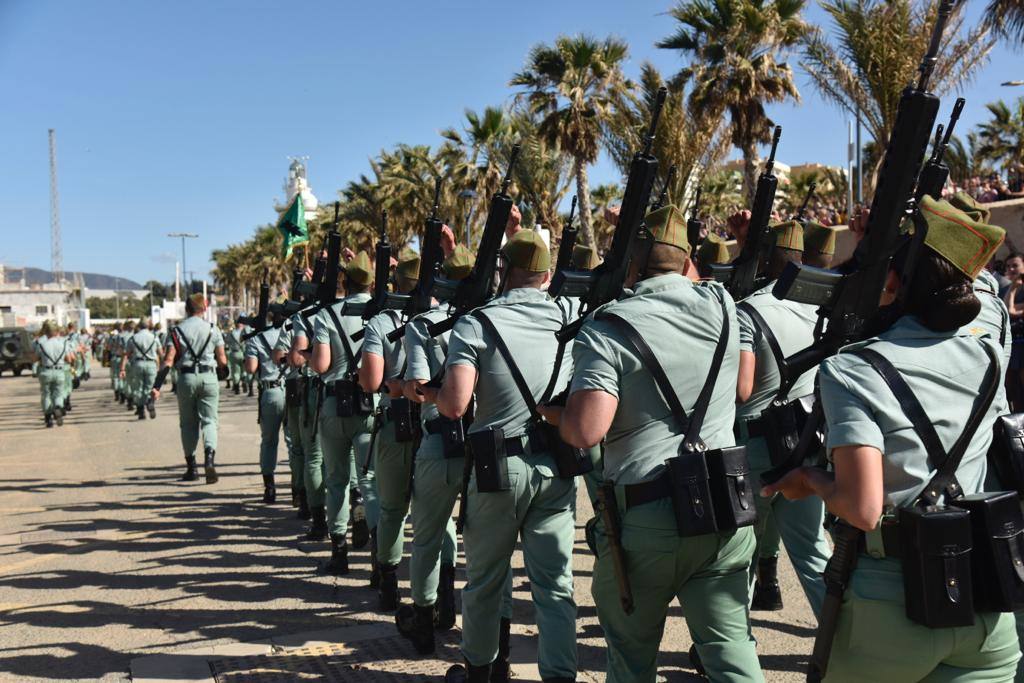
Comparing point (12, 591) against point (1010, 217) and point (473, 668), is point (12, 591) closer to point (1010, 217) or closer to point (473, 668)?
point (473, 668)

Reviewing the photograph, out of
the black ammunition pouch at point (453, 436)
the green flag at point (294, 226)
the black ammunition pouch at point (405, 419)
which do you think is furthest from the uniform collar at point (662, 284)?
the green flag at point (294, 226)

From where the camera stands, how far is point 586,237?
75.6 feet

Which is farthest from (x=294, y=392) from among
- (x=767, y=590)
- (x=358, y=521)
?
(x=767, y=590)

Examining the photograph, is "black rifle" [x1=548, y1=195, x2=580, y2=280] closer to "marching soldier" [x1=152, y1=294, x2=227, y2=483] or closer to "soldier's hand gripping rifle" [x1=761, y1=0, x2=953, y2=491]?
"soldier's hand gripping rifle" [x1=761, y1=0, x2=953, y2=491]

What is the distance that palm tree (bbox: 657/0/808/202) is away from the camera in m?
19.7

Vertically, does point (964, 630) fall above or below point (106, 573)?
above

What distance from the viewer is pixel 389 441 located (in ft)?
18.5

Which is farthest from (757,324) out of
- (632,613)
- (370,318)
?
(370,318)

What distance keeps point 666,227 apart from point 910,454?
1.31 m

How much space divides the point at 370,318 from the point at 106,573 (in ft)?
9.97

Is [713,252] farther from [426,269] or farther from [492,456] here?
[492,456]

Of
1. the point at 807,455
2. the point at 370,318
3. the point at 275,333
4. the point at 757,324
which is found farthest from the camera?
the point at 275,333

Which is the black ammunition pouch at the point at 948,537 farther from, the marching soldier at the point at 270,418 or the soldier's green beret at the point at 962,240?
the marching soldier at the point at 270,418

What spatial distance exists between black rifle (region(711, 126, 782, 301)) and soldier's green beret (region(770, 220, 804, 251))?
0.15ft
